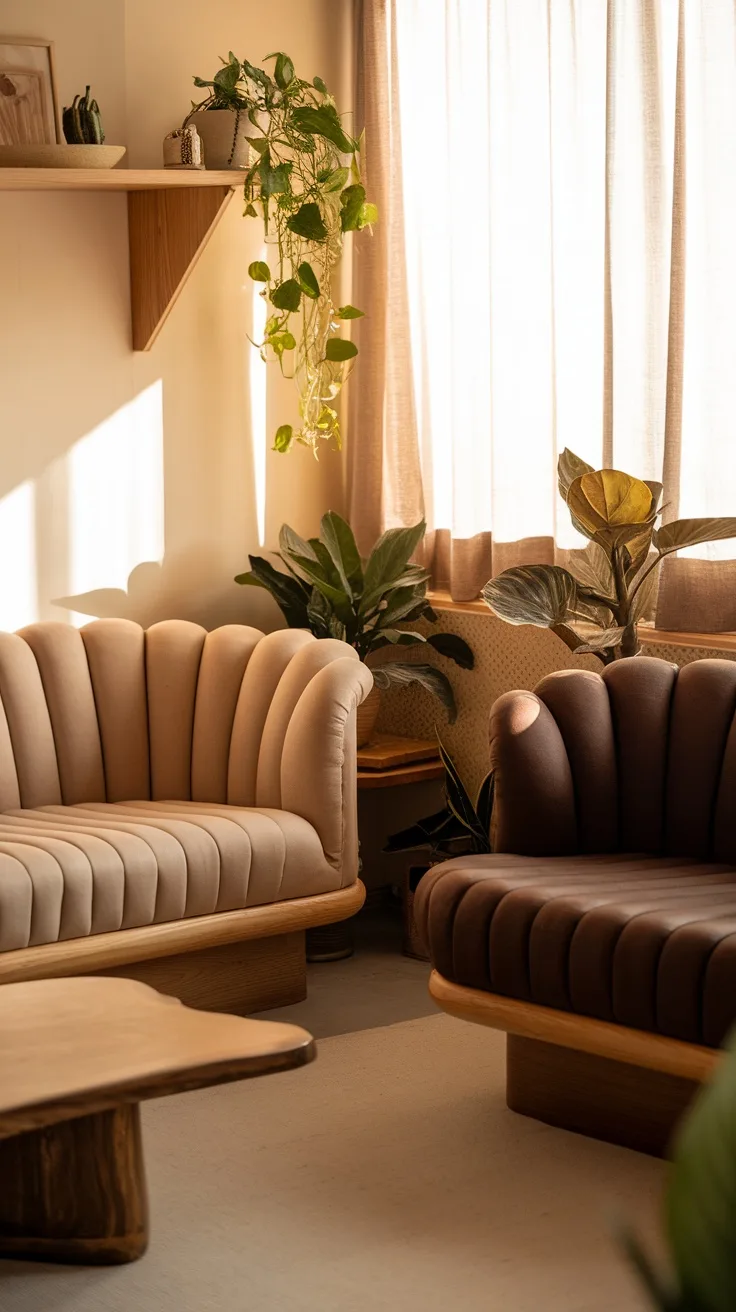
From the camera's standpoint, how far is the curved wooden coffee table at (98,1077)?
1.82 metres

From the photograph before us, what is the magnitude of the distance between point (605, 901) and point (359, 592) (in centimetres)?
163

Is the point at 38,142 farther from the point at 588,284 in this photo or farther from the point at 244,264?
the point at 588,284

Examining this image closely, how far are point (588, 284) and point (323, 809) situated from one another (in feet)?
4.86

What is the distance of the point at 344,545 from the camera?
389 cm

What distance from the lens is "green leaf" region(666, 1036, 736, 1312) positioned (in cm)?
31

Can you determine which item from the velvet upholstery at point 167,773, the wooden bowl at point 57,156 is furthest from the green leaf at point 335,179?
the velvet upholstery at point 167,773

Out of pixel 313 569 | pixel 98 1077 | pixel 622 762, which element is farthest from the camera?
pixel 313 569

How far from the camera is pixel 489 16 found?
3754 millimetres

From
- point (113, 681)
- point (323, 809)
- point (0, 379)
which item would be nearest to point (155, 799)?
point (113, 681)

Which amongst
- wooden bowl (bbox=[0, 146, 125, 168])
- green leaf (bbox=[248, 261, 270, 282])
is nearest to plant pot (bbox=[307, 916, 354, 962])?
green leaf (bbox=[248, 261, 270, 282])

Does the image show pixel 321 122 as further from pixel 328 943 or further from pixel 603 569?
pixel 328 943

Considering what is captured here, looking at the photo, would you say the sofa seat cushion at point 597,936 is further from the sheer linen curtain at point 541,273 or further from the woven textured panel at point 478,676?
the woven textured panel at point 478,676

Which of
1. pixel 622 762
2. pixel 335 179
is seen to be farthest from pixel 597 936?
pixel 335 179

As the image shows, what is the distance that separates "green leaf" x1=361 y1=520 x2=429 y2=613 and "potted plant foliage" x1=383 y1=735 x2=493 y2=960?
0.47 metres
